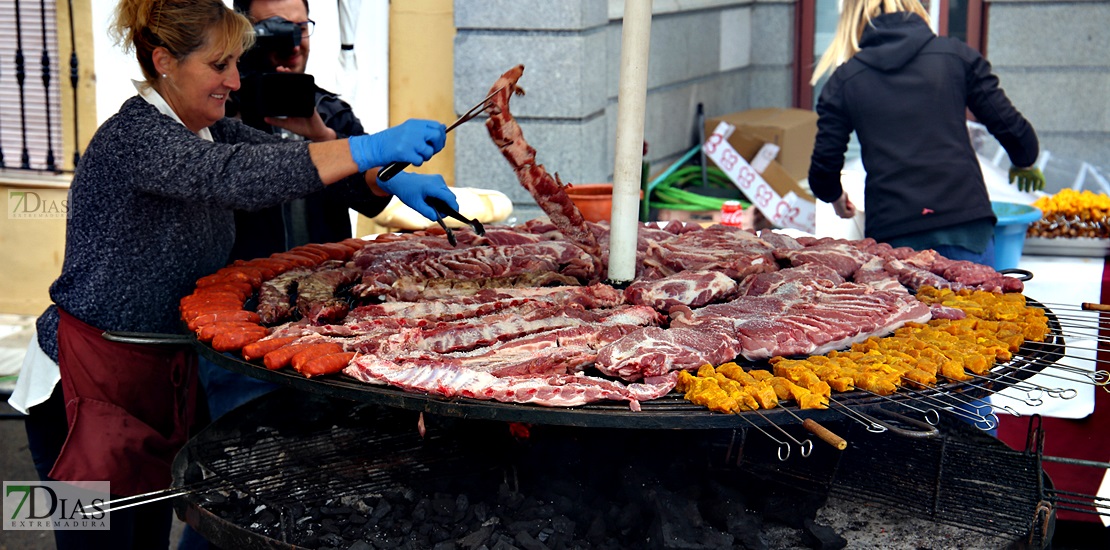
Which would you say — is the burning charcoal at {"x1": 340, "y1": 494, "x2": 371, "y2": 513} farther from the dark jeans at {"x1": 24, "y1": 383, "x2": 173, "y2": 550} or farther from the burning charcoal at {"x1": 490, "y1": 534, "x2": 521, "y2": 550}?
the dark jeans at {"x1": 24, "y1": 383, "x2": 173, "y2": 550}

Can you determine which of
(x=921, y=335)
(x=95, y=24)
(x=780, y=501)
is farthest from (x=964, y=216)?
(x=95, y=24)

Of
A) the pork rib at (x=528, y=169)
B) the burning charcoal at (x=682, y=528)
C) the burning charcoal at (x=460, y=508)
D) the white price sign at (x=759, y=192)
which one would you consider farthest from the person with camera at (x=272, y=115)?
the white price sign at (x=759, y=192)

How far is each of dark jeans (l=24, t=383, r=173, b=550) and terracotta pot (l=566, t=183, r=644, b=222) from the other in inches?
83.9

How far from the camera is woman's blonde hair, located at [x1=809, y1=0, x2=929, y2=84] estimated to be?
5156 millimetres

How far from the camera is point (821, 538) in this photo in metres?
2.86

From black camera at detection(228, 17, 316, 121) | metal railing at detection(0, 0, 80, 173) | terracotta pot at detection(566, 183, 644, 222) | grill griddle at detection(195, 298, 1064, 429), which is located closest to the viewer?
grill griddle at detection(195, 298, 1064, 429)

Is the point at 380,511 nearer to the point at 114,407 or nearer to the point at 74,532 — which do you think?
the point at 114,407

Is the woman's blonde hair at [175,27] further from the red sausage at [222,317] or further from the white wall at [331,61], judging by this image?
the white wall at [331,61]

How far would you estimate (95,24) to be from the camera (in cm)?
620

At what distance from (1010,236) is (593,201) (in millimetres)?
2532

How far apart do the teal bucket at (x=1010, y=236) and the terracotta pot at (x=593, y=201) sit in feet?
7.58

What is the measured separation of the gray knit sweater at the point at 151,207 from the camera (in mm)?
3111

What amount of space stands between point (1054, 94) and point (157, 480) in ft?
27.0

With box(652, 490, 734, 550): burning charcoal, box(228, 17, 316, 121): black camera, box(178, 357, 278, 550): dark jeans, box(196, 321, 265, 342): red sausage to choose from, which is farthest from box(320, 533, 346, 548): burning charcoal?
box(228, 17, 316, 121): black camera
